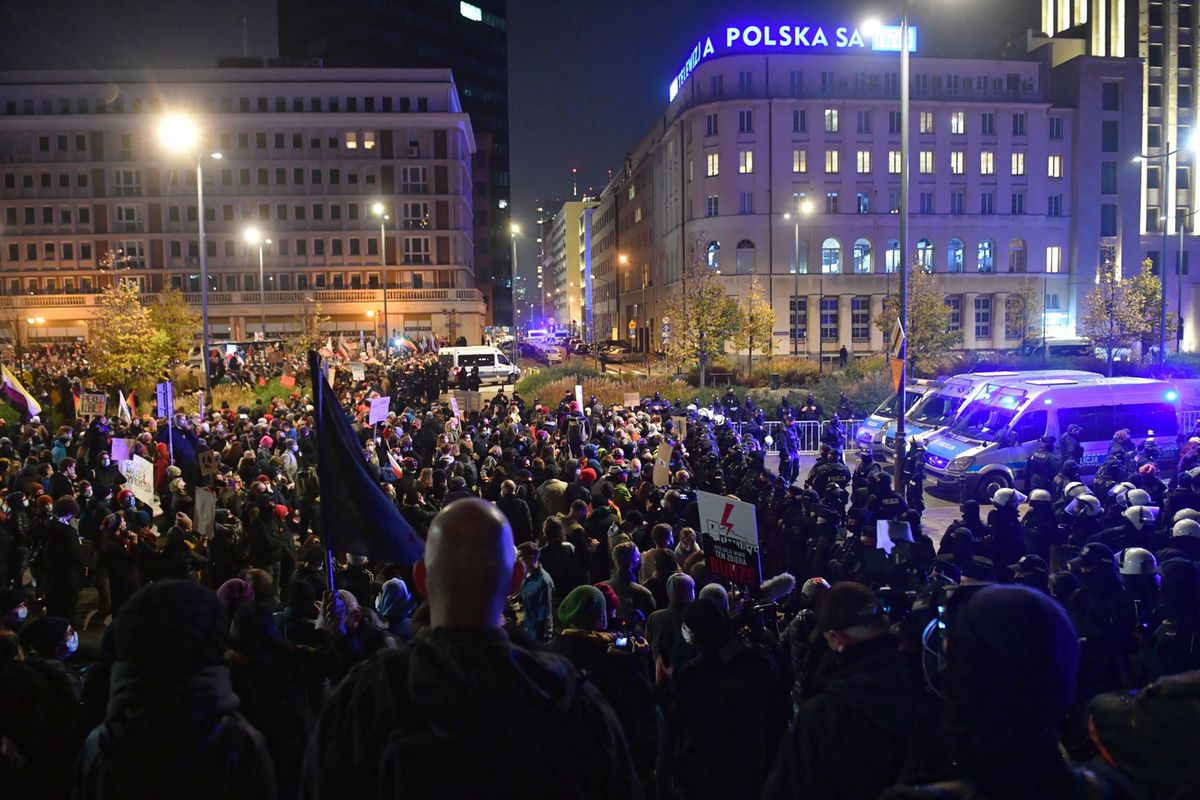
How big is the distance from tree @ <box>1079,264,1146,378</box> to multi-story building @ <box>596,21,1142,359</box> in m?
16.0

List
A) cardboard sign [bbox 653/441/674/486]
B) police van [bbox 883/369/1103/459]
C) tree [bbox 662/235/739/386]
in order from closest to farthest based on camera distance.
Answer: cardboard sign [bbox 653/441/674/486] < police van [bbox 883/369/1103/459] < tree [bbox 662/235/739/386]

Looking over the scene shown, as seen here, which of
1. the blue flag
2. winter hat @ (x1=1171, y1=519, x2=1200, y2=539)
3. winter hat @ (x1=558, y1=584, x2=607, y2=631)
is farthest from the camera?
winter hat @ (x1=1171, y1=519, x2=1200, y2=539)

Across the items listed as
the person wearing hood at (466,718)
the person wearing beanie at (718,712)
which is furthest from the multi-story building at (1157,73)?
the person wearing hood at (466,718)

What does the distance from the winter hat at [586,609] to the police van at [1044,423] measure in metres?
13.3

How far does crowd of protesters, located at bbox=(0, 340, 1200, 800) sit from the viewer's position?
2201mm

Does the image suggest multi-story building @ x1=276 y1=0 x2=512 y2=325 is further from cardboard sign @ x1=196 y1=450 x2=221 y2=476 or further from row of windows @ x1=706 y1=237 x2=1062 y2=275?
cardboard sign @ x1=196 y1=450 x2=221 y2=476

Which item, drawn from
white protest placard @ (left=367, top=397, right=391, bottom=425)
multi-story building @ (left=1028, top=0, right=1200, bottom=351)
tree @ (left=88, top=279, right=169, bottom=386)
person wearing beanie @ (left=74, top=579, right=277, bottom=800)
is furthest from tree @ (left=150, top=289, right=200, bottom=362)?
multi-story building @ (left=1028, top=0, right=1200, bottom=351)

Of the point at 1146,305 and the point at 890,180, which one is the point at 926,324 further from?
the point at 890,180

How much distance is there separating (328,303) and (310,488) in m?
70.8

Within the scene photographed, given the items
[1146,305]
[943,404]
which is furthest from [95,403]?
[1146,305]

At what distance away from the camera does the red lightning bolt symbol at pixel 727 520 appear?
7719 millimetres

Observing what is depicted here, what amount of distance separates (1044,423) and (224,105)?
266 ft

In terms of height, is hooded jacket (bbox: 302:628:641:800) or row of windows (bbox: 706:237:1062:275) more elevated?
row of windows (bbox: 706:237:1062:275)

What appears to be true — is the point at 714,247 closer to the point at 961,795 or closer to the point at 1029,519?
the point at 1029,519
